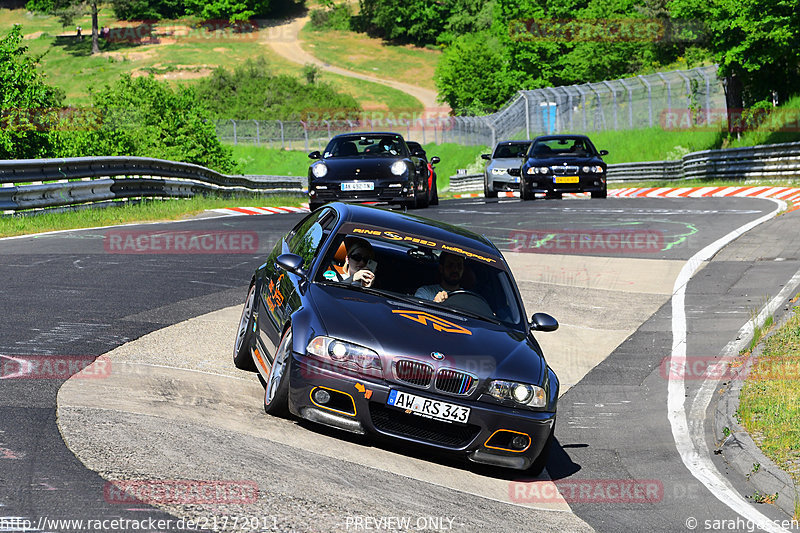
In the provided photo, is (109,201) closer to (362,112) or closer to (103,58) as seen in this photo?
(362,112)

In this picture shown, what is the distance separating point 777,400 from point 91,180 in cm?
1594

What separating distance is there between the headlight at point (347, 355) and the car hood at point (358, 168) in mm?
13549

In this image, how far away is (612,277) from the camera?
14438 mm

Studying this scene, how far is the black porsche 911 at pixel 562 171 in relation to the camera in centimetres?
2731

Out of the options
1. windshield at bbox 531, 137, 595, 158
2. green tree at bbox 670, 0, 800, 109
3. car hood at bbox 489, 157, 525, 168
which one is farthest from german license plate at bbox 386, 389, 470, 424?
green tree at bbox 670, 0, 800, 109

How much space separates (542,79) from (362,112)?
74.4 feet

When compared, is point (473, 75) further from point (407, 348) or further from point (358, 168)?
point (407, 348)

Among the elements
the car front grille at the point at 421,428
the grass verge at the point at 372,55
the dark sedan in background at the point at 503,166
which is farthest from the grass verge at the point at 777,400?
the grass verge at the point at 372,55

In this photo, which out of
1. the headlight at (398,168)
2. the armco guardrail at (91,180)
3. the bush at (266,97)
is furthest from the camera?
the bush at (266,97)

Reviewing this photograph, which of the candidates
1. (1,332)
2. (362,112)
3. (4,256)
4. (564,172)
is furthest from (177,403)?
(362,112)

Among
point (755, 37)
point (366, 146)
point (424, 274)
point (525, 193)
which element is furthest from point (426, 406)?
point (755, 37)

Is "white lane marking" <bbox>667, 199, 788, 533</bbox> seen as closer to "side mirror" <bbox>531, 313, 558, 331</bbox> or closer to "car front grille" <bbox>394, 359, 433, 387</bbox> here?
"side mirror" <bbox>531, 313, 558, 331</bbox>

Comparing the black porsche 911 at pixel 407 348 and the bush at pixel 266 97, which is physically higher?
the black porsche 911 at pixel 407 348

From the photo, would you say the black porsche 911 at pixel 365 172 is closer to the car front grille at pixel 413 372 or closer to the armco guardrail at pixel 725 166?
the car front grille at pixel 413 372
